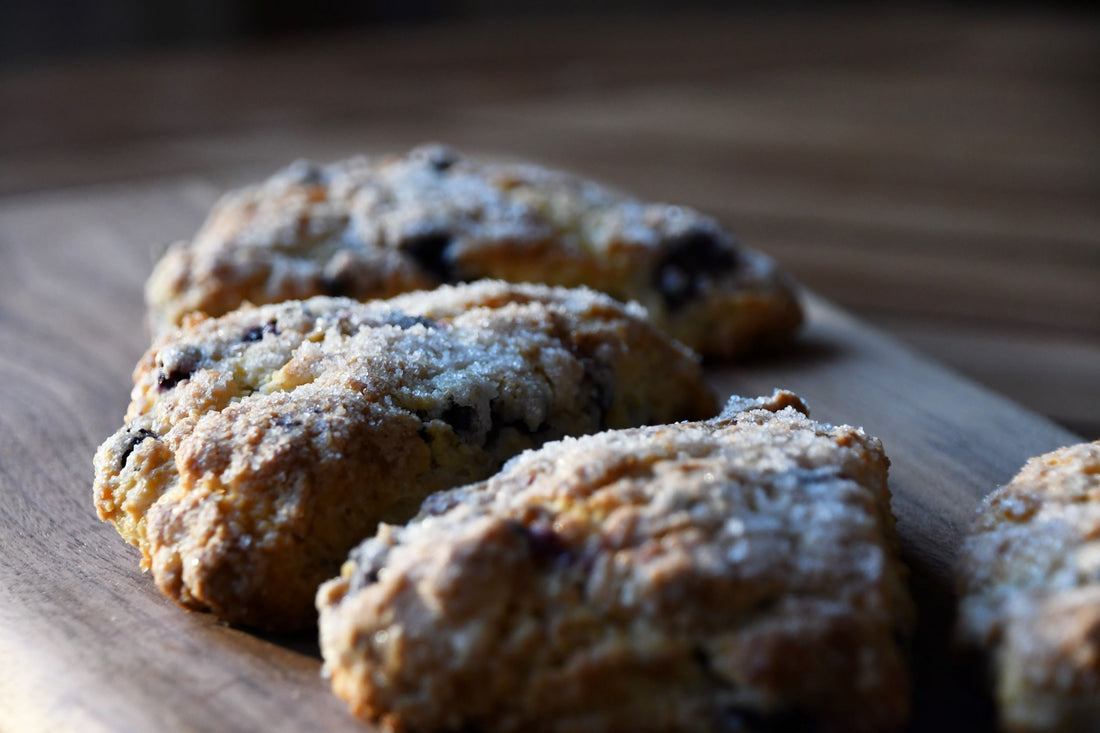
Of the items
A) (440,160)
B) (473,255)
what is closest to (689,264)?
(473,255)

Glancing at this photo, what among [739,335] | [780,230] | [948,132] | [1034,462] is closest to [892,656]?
[1034,462]

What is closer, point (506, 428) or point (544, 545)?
point (544, 545)

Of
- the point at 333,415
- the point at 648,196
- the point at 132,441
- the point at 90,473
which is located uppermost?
the point at 333,415

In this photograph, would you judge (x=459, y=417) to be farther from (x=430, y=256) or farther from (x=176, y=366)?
(x=430, y=256)

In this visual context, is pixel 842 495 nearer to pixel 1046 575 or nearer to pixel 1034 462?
pixel 1046 575

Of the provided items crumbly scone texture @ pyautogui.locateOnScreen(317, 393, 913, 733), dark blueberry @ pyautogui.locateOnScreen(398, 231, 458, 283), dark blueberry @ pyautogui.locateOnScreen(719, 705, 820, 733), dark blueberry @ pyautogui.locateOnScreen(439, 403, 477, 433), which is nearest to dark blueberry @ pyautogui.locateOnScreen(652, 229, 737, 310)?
dark blueberry @ pyautogui.locateOnScreen(398, 231, 458, 283)

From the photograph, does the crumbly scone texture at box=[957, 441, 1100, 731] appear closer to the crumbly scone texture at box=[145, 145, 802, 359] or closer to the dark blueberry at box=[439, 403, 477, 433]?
the dark blueberry at box=[439, 403, 477, 433]
